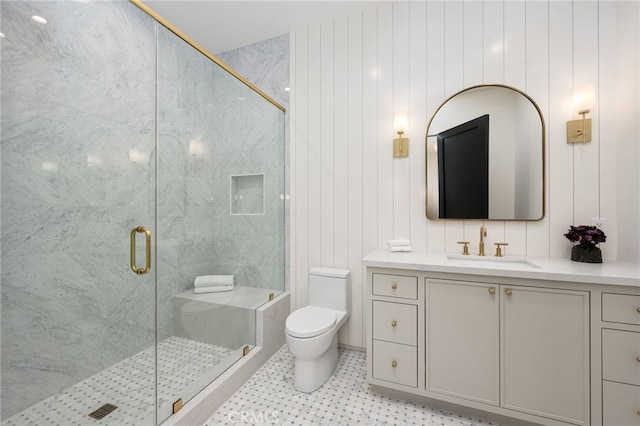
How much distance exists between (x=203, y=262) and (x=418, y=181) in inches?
67.0

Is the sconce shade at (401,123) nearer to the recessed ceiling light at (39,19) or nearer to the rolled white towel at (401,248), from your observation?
the rolled white towel at (401,248)

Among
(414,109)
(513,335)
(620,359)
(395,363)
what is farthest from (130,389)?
(414,109)

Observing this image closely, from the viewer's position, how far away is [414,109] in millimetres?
2072

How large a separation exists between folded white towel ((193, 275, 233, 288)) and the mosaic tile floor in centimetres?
70

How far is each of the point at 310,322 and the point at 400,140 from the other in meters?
1.51

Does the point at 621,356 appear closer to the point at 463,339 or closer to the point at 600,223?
the point at 463,339

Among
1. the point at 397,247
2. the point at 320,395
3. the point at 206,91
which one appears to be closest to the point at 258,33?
the point at 206,91

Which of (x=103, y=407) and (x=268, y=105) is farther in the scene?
(x=268, y=105)

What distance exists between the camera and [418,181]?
6.78 ft

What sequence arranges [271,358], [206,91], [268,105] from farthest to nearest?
[268,105]
[271,358]
[206,91]

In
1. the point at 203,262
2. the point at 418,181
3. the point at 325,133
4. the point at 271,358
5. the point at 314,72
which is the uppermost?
the point at 314,72

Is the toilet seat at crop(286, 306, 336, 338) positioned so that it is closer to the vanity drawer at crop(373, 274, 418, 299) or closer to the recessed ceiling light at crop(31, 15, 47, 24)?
the vanity drawer at crop(373, 274, 418, 299)

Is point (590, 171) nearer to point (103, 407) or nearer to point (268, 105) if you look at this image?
point (268, 105)

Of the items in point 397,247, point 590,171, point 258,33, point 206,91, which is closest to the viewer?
point 590,171
